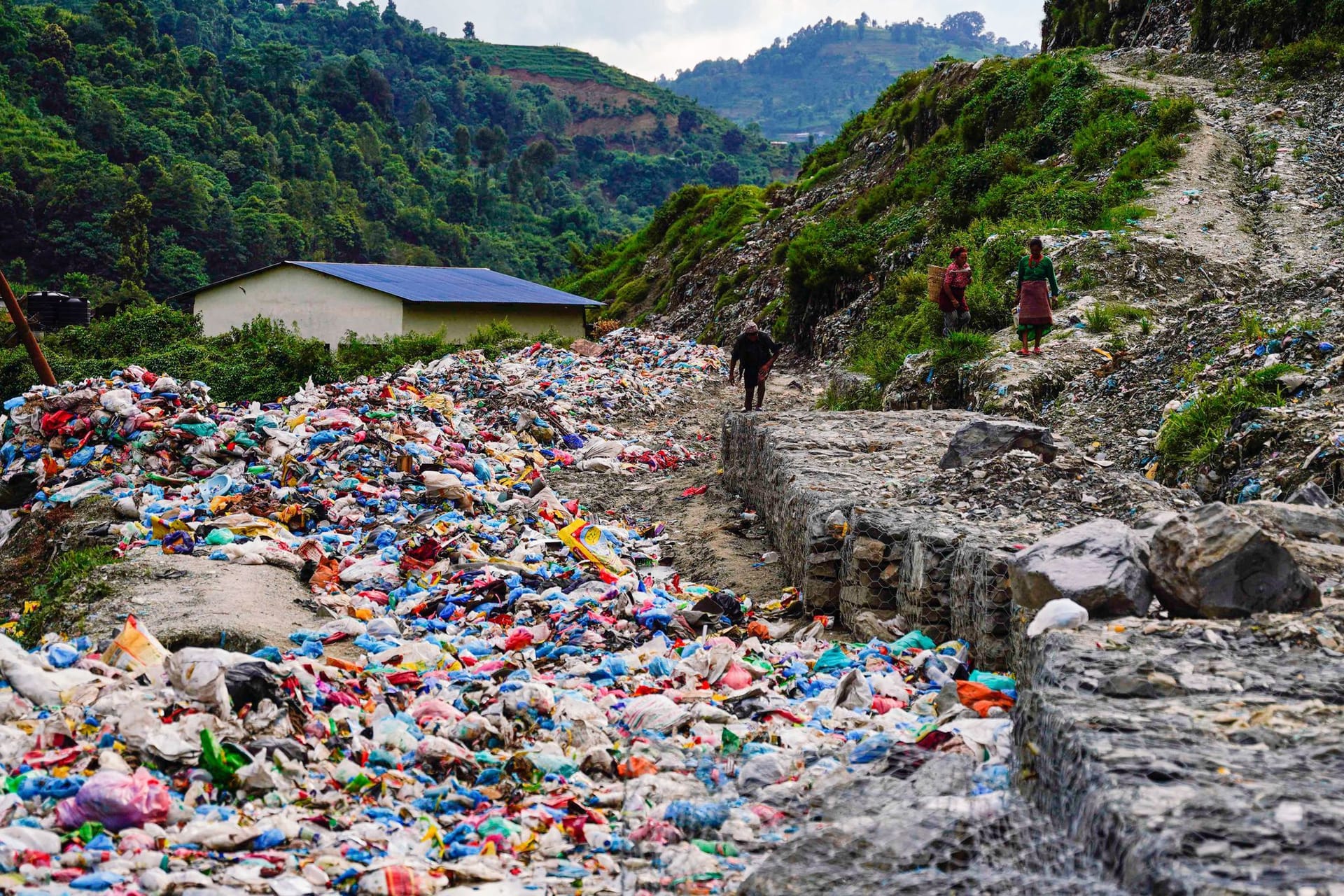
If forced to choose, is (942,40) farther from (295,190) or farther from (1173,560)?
(1173,560)

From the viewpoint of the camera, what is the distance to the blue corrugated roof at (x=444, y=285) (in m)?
22.6

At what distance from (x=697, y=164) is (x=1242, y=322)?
83.2 meters

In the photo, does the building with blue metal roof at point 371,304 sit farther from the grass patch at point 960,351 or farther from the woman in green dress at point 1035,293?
the woman in green dress at point 1035,293

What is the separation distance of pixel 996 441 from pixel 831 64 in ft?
654

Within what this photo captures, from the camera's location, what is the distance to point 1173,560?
3607 mm

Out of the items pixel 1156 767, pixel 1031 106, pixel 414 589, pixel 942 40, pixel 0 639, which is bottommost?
pixel 414 589

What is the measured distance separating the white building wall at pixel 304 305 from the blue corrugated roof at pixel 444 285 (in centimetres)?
29

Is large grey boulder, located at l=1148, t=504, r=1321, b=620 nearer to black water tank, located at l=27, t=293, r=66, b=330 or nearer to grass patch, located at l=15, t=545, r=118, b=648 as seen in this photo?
grass patch, located at l=15, t=545, r=118, b=648

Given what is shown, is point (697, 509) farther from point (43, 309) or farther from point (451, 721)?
point (43, 309)

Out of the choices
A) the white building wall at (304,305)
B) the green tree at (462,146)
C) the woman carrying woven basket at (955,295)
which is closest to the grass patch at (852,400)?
the woman carrying woven basket at (955,295)

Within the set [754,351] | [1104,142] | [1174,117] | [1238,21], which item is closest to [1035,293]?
[754,351]

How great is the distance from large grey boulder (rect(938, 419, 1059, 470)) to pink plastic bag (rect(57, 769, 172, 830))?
4803 mm

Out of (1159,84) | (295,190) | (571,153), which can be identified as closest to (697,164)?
(571,153)

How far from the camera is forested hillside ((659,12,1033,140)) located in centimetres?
18162
